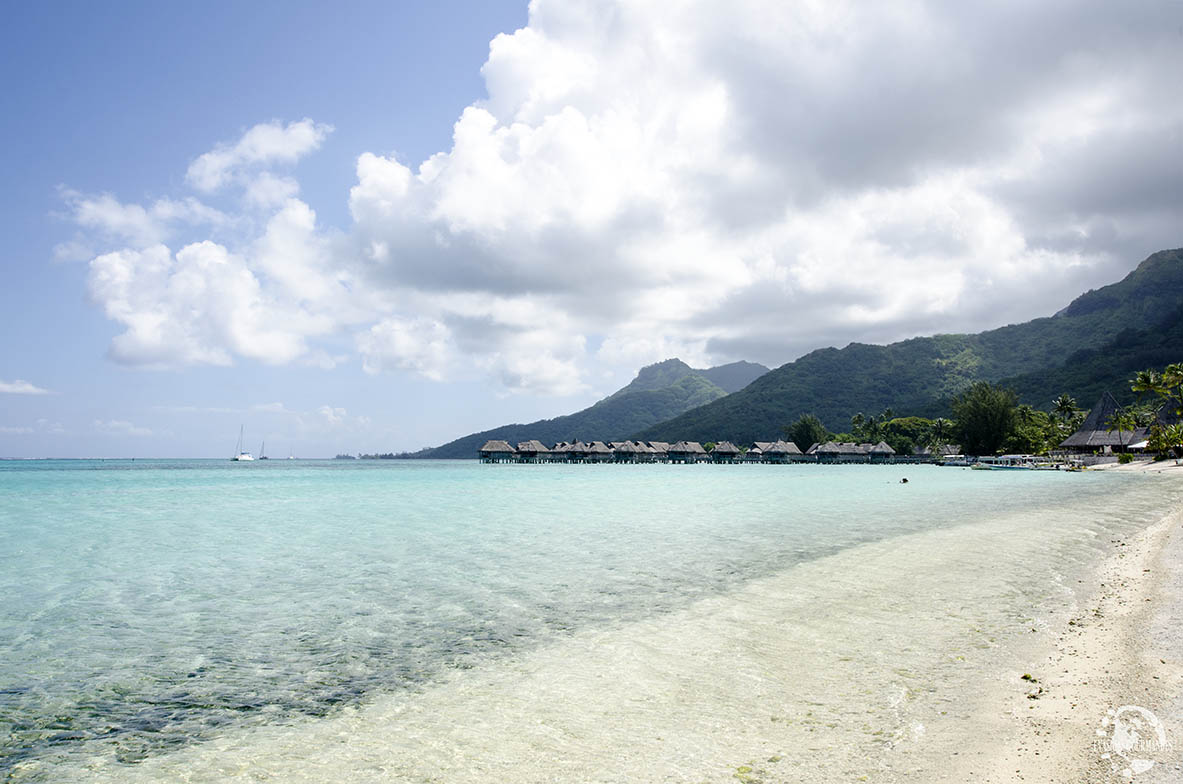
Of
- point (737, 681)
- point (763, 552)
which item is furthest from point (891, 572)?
point (737, 681)

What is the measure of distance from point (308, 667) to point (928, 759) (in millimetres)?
6456

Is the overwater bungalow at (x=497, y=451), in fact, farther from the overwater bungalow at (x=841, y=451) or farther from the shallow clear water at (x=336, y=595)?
Result: the shallow clear water at (x=336, y=595)

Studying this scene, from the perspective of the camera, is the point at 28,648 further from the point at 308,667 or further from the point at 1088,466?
the point at 1088,466

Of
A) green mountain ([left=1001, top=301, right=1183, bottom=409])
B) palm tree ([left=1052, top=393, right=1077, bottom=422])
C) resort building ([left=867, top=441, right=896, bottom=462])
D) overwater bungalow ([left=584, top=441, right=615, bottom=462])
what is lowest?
resort building ([left=867, top=441, right=896, bottom=462])

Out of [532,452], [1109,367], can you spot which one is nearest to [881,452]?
[1109,367]

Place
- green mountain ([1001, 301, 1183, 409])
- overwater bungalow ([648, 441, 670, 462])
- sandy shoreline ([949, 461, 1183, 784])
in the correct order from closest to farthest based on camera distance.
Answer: sandy shoreline ([949, 461, 1183, 784]) < green mountain ([1001, 301, 1183, 409]) < overwater bungalow ([648, 441, 670, 462])

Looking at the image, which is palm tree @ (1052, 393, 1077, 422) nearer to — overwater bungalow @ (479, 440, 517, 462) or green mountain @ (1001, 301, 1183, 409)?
green mountain @ (1001, 301, 1183, 409)

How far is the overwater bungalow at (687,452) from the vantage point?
515ft

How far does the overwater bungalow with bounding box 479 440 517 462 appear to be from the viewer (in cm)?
14612

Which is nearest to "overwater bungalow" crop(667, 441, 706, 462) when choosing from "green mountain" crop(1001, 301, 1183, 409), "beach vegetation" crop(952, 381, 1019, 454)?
"beach vegetation" crop(952, 381, 1019, 454)

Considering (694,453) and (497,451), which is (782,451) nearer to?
(694,453)

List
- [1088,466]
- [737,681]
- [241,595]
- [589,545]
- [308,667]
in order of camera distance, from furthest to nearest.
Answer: [1088,466] → [589,545] → [241,595] → [308,667] → [737,681]

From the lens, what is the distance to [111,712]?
20.2 ft

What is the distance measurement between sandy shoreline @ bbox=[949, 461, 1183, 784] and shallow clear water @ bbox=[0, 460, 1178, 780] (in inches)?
51.7
